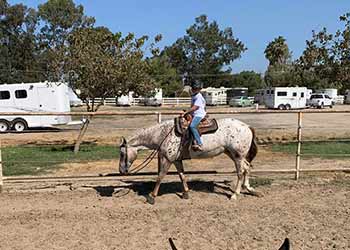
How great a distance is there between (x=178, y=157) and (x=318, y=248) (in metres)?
2.90

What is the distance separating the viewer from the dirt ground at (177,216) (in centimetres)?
513

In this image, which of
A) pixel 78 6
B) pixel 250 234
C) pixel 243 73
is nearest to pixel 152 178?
pixel 250 234

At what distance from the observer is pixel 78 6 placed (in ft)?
209

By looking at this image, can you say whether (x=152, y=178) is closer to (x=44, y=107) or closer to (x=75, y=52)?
(x=75, y=52)

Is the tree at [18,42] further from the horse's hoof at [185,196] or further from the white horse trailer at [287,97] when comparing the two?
the horse's hoof at [185,196]

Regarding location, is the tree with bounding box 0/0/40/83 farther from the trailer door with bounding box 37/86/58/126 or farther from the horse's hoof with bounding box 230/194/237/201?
the horse's hoof with bounding box 230/194/237/201

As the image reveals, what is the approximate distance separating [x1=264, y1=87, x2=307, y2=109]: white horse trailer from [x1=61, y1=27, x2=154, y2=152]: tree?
3221cm

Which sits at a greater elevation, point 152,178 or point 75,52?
point 75,52

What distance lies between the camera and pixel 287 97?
4534cm

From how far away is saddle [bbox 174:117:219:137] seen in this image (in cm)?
706

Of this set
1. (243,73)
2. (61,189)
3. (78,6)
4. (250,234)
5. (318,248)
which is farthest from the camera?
(243,73)

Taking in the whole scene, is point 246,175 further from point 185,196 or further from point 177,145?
point 177,145

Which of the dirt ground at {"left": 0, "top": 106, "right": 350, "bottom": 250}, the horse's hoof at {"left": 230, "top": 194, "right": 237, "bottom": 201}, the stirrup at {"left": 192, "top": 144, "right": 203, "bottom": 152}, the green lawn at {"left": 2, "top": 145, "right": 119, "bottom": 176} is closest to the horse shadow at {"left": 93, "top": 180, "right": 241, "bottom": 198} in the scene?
the dirt ground at {"left": 0, "top": 106, "right": 350, "bottom": 250}

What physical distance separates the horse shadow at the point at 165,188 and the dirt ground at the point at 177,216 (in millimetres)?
18
